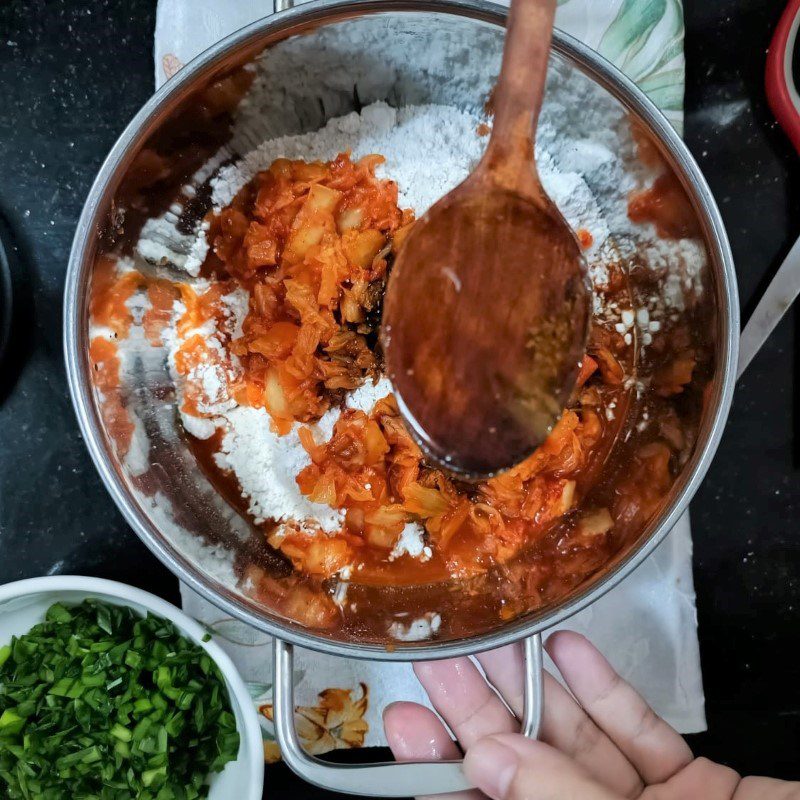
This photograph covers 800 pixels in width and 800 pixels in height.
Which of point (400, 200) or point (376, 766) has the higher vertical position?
point (400, 200)

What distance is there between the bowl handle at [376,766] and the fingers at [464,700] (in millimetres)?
121

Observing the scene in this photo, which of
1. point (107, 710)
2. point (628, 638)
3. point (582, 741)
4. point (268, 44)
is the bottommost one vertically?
point (107, 710)

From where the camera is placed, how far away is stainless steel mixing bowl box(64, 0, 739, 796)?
1.02 metres

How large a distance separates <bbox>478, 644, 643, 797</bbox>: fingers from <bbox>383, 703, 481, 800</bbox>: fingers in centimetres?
15

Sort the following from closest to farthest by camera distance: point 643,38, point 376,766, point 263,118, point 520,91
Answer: point 520,91
point 376,766
point 263,118
point 643,38

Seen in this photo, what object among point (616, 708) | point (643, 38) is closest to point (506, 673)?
point (616, 708)

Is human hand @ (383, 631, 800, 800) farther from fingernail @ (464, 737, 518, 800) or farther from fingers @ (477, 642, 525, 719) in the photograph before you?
fingernail @ (464, 737, 518, 800)

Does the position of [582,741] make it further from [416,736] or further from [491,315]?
[491,315]

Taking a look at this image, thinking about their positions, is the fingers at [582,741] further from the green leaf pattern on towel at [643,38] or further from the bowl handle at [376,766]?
the green leaf pattern on towel at [643,38]

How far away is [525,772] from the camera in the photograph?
0.93m

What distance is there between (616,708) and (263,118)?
1.24m

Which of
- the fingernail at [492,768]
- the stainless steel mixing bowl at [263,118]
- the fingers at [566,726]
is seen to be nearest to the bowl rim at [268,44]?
the stainless steel mixing bowl at [263,118]

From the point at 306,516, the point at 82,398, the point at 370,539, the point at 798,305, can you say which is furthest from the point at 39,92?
the point at 798,305

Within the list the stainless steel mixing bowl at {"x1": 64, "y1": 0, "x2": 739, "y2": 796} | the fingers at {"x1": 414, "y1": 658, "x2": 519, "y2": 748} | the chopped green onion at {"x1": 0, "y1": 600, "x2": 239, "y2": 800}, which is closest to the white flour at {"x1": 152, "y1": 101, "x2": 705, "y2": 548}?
the stainless steel mixing bowl at {"x1": 64, "y1": 0, "x2": 739, "y2": 796}
